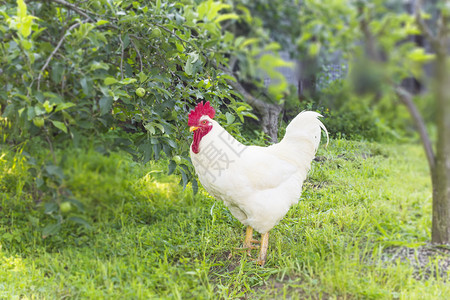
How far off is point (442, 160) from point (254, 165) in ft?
3.53

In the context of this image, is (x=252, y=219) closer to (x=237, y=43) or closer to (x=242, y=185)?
(x=242, y=185)

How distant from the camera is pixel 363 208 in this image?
8.41ft

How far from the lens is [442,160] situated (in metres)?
2.20

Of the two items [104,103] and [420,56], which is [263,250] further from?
[420,56]

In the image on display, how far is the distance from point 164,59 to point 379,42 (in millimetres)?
1218

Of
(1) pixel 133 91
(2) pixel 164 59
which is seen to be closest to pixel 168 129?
(1) pixel 133 91

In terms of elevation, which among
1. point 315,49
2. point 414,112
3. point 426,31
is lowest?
point 414,112

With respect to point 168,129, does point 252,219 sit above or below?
below

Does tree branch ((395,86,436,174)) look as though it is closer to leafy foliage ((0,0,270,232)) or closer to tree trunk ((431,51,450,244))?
tree trunk ((431,51,450,244))

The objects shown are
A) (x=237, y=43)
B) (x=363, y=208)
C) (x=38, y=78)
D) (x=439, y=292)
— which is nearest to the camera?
(x=38, y=78)

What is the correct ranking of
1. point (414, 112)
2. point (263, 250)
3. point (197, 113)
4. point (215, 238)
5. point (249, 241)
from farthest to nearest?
point (215, 238)
point (249, 241)
point (263, 250)
point (414, 112)
point (197, 113)

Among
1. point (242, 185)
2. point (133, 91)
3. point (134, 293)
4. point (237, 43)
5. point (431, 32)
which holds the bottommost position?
point (134, 293)

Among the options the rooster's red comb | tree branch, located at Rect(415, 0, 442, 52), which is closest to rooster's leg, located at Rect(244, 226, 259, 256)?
the rooster's red comb

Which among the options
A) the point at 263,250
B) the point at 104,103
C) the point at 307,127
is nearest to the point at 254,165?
the point at 307,127
